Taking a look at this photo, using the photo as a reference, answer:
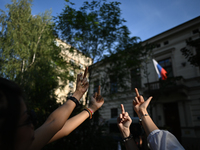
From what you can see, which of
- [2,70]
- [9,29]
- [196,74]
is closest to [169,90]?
[196,74]

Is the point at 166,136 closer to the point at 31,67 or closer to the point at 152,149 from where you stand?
the point at 152,149

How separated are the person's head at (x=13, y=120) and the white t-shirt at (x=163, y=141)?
0.95m

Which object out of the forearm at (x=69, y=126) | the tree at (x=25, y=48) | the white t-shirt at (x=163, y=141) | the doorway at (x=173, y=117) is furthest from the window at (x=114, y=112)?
the white t-shirt at (x=163, y=141)

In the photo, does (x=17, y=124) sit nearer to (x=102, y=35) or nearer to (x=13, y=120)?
(x=13, y=120)

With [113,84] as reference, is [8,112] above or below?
below

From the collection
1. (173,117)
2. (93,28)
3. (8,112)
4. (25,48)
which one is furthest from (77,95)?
(173,117)

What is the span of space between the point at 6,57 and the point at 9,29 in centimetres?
295

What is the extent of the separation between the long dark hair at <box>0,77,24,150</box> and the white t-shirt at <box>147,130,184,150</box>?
1028 mm

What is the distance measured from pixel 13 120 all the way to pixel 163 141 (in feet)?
3.61

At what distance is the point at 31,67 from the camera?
12156 mm

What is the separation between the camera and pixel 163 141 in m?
1.05

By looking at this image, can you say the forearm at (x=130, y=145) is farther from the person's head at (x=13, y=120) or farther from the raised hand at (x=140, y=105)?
the person's head at (x=13, y=120)

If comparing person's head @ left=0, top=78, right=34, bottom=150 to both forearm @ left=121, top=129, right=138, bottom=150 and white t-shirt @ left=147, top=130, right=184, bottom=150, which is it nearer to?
white t-shirt @ left=147, top=130, right=184, bottom=150

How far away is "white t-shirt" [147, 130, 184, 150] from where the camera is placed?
1.00 metres
